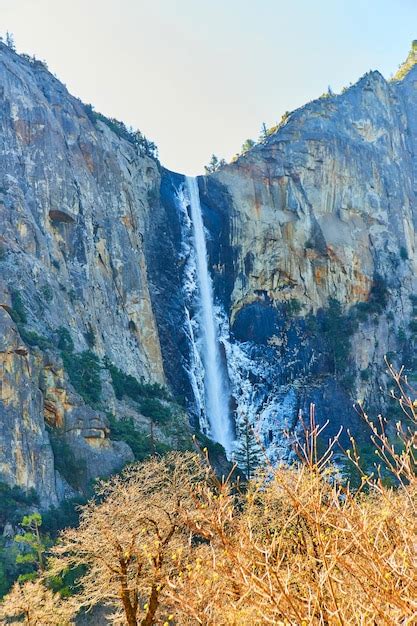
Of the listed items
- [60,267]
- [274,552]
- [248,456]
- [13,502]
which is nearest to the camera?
[274,552]

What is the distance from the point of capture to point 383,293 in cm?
4891

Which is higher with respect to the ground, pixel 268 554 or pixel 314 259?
pixel 314 259

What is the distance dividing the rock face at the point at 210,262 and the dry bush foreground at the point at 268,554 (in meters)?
9.91

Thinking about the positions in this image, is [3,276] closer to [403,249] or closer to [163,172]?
[163,172]

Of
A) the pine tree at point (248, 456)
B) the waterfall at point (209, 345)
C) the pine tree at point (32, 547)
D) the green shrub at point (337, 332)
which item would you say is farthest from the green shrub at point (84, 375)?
the green shrub at point (337, 332)

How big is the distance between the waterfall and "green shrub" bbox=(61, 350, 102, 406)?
11.2 metres

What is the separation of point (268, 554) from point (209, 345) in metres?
38.8

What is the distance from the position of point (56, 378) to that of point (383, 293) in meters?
30.1

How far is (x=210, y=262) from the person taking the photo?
46.5m

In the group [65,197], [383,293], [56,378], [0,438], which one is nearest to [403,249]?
[383,293]

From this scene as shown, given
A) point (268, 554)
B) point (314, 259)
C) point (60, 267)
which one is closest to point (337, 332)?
point (314, 259)

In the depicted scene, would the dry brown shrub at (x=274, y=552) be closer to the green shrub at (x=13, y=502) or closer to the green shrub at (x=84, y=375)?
the green shrub at (x=13, y=502)

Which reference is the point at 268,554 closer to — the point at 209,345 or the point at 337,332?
the point at 209,345

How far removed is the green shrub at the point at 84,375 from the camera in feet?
95.4
